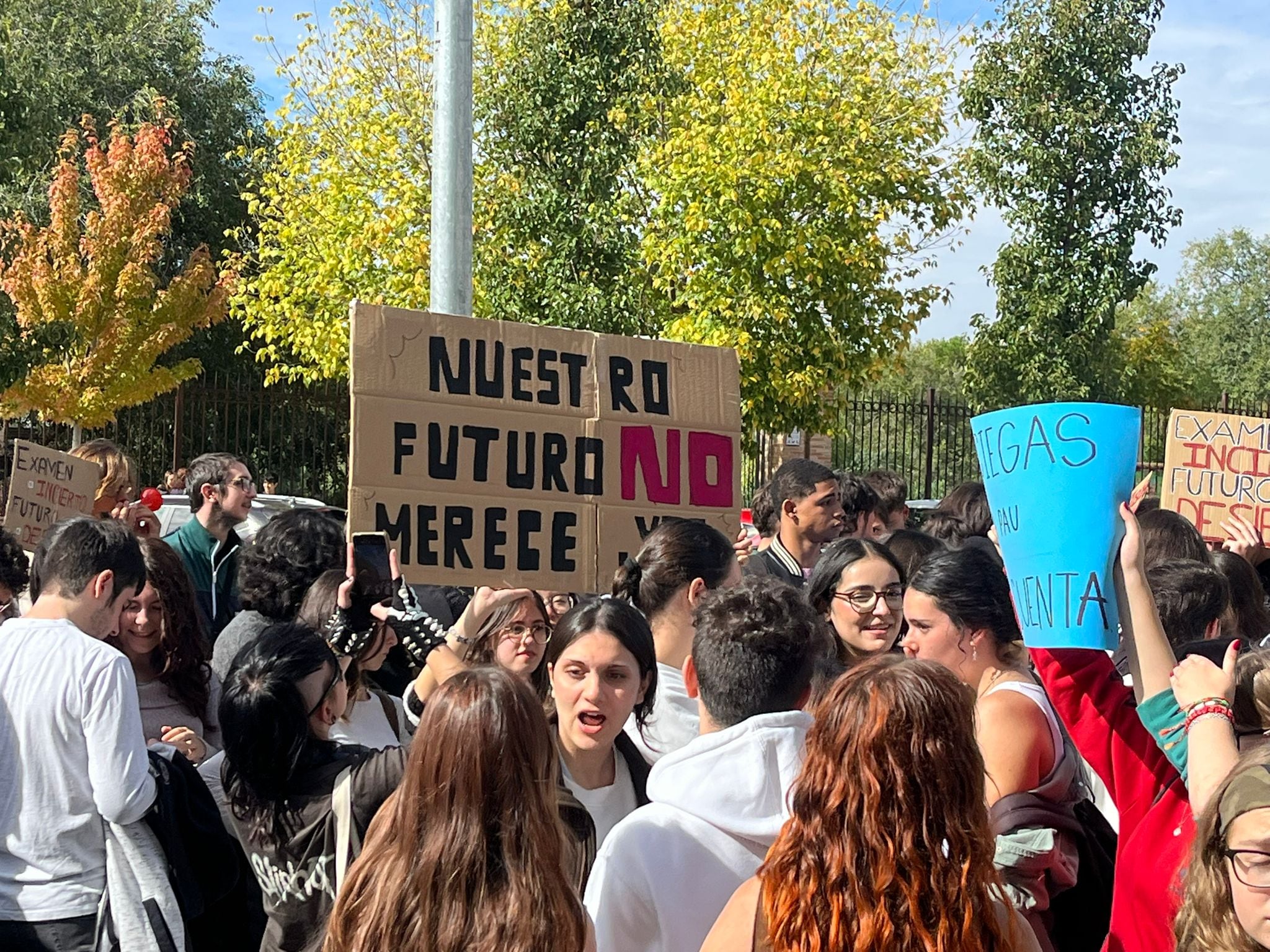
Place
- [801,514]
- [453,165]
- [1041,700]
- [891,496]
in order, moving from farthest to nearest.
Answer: [891,496] < [453,165] < [801,514] < [1041,700]

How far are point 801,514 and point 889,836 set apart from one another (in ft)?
13.2

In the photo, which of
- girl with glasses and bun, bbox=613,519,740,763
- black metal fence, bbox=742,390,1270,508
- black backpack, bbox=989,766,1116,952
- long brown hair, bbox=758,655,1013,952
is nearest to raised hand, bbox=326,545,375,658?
girl with glasses and bun, bbox=613,519,740,763

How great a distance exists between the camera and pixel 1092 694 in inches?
119

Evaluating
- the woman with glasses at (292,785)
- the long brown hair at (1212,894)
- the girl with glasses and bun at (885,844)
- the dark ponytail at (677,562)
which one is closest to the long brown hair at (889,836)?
the girl with glasses and bun at (885,844)

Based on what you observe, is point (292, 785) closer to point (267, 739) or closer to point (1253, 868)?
point (267, 739)

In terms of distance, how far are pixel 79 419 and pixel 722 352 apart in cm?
1507

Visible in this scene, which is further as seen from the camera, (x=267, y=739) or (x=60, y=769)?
(x=60, y=769)

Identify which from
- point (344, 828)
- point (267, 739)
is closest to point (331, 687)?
point (267, 739)

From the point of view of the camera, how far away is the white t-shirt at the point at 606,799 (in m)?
3.38

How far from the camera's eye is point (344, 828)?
303 centimetres

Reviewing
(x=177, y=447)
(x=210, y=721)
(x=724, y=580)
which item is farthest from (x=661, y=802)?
(x=177, y=447)

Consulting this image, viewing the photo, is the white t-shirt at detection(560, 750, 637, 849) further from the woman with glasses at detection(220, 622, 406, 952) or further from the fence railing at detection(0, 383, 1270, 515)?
the fence railing at detection(0, 383, 1270, 515)

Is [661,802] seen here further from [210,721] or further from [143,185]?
[143,185]

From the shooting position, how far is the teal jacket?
6105mm
